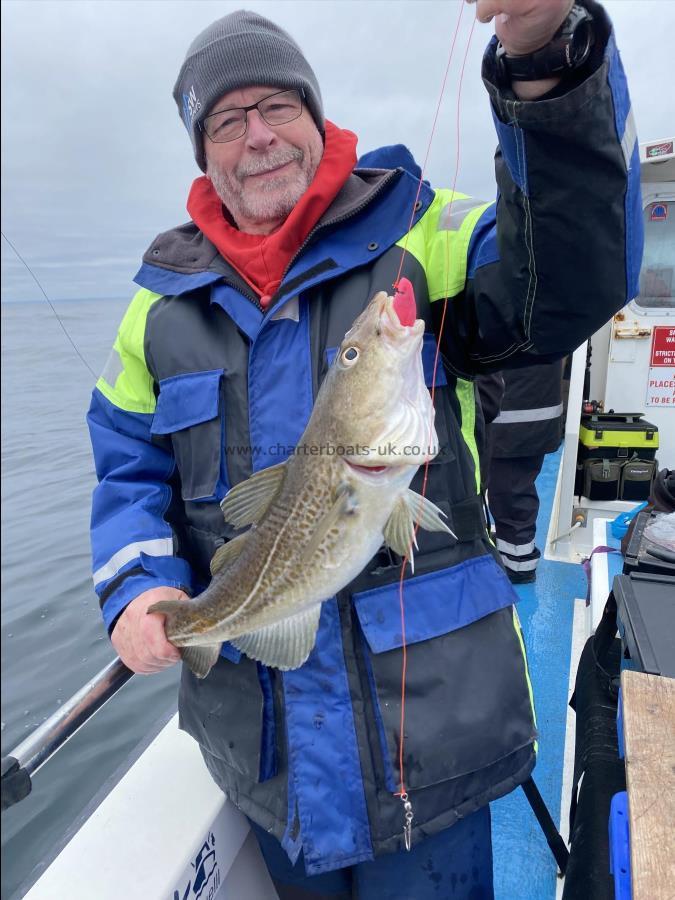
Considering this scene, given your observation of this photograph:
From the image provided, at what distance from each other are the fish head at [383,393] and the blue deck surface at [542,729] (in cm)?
236

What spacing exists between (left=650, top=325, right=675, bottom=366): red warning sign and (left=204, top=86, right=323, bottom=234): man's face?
547 centimetres

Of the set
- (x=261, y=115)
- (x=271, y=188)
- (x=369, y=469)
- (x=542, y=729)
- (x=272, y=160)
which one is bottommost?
(x=542, y=729)

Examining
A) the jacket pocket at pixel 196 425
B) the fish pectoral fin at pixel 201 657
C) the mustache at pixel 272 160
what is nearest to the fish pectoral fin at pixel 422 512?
the jacket pocket at pixel 196 425

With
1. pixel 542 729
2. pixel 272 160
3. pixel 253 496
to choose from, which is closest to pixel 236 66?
pixel 272 160

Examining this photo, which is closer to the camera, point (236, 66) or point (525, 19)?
point (525, 19)

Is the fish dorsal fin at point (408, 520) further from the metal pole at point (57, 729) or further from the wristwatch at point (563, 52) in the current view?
the metal pole at point (57, 729)

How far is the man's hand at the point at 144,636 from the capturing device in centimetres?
207

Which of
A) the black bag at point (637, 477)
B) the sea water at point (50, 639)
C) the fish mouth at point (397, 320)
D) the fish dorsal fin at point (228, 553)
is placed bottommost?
the sea water at point (50, 639)

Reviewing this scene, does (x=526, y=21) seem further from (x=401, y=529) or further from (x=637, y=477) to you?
(x=637, y=477)

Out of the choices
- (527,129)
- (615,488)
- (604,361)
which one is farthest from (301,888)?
(604,361)

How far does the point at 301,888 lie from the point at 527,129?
264 cm

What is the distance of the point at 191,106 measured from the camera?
2488mm

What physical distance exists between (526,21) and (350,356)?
35.6 inches

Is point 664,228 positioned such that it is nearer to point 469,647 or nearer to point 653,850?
point 469,647
